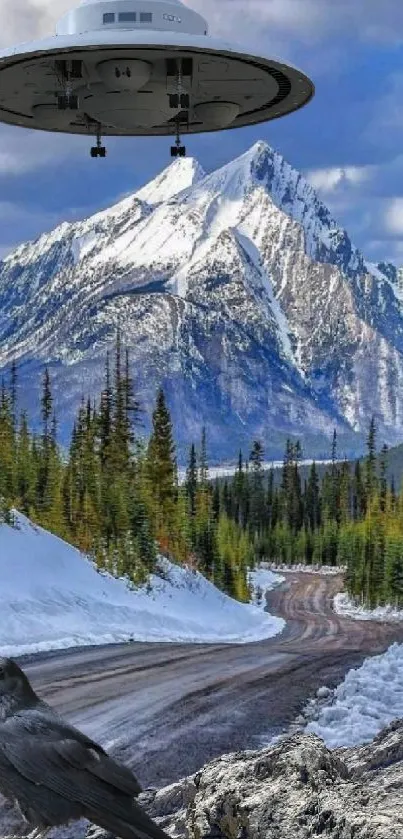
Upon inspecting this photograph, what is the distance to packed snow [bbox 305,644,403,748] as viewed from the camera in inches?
462

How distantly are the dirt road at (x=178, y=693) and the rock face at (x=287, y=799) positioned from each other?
4.45m

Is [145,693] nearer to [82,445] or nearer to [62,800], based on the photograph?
[62,800]

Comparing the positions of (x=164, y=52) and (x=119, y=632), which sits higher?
(x=164, y=52)

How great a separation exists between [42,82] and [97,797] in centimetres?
679

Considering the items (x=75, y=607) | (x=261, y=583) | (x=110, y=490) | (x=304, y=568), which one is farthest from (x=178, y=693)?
(x=304, y=568)

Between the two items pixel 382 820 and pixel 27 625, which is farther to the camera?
pixel 27 625

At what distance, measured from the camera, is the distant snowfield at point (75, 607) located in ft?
72.6

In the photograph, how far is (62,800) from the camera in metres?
4.82

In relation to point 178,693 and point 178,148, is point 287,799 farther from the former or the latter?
point 178,693

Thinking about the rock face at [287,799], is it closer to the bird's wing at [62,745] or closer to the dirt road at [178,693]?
the bird's wing at [62,745]

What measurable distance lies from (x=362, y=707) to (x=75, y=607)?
14078mm

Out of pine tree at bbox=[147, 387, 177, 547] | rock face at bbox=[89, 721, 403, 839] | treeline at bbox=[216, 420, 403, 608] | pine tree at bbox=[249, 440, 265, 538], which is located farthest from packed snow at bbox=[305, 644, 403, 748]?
pine tree at bbox=[249, 440, 265, 538]

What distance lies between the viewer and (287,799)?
513cm

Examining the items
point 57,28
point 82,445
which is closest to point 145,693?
point 57,28
